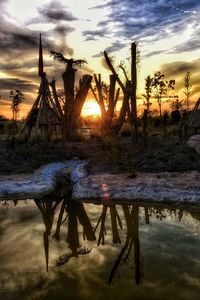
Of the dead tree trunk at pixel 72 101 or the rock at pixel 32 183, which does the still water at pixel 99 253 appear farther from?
the dead tree trunk at pixel 72 101

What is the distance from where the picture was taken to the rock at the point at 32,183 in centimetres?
1370

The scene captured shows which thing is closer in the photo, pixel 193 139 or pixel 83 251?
pixel 83 251

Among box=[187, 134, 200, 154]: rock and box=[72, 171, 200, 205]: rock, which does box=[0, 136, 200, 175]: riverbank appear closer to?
box=[187, 134, 200, 154]: rock

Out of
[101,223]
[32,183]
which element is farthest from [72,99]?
[101,223]

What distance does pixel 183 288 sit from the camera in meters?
6.03

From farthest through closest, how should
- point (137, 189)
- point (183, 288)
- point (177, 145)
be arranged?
point (177, 145), point (137, 189), point (183, 288)

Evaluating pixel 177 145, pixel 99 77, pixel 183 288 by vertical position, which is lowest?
Answer: pixel 183 288

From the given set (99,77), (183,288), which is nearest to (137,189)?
(183,288)

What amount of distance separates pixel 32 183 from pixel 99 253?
7338mm

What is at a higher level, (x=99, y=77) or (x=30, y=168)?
(x=99, y=77)

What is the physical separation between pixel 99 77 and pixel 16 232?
18609 mm

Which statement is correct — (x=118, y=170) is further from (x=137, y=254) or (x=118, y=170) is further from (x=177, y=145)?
(x=137, y=254)

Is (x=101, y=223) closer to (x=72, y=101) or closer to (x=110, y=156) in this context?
(x=110, y=156)

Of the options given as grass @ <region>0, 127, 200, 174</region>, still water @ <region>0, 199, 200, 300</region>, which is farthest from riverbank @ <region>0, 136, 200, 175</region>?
still water @ <region>0, 199, 200, 300</region>
